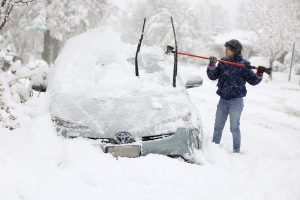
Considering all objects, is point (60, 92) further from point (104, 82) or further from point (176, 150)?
point (176, 150)

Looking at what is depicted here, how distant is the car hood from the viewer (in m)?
4.69

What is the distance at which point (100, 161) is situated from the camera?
433 centimetres

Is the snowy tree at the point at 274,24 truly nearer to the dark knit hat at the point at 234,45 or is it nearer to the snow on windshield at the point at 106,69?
the dark knit hat at the point at 234,45

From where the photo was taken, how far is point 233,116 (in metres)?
6.48

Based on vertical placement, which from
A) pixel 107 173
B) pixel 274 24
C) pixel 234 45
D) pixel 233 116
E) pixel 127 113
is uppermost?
pixel 274 24

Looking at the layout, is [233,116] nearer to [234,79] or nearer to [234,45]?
[234,79]

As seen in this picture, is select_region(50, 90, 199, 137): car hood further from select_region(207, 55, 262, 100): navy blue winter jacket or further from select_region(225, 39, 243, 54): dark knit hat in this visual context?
select_region(225, 39, 243, 54): dark knit hat

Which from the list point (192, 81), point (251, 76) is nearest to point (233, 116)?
point (251, 76)

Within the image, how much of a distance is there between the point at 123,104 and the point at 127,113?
0.19 meters

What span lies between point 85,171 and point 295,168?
252cm

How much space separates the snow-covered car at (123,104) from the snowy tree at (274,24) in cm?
2264

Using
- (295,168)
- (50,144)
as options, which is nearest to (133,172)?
(50,144)

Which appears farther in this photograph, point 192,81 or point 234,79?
point 234,79

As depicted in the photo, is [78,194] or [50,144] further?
[50,144]
